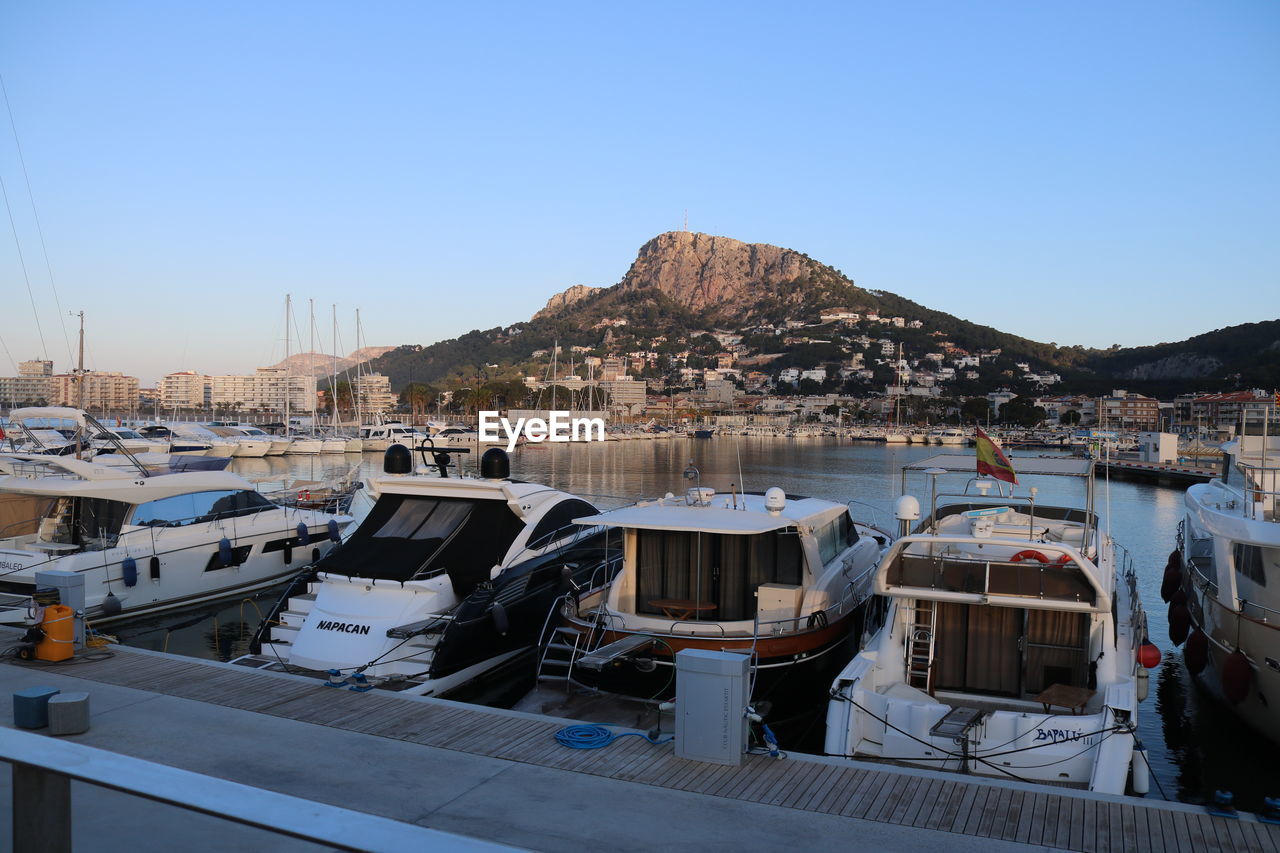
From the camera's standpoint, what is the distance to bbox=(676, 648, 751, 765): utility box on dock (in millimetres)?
7082

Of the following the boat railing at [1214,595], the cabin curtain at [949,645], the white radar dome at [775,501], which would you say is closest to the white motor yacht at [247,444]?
the white radar dome at [775,501]

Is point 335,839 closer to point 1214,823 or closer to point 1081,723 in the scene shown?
point 1214,823

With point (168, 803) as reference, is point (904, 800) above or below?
below

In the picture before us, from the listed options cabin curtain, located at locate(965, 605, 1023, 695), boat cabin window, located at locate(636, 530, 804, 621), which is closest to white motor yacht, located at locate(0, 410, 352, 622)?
boat cabin window, located at locate(636, 530, 804, 621)

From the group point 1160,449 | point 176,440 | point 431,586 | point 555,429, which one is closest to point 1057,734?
point 431,586

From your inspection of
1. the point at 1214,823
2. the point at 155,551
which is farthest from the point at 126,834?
the point at 155,551

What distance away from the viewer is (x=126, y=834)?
152 inches

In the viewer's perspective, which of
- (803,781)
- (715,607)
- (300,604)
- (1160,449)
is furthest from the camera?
(1160,449)

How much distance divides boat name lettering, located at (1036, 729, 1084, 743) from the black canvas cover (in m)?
7.67

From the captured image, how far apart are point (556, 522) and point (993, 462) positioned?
7.22 meters

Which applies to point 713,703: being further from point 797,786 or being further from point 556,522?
point 556,522

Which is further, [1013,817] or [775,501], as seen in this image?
[775,501]

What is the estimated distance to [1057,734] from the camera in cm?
875

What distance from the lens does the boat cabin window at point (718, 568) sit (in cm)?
1252
